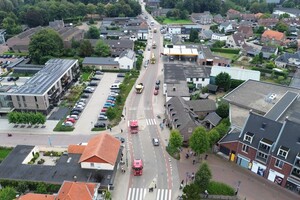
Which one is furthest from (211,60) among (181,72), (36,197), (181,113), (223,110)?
(36,197)

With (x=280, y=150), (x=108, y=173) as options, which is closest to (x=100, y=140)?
(x=108, y=173)

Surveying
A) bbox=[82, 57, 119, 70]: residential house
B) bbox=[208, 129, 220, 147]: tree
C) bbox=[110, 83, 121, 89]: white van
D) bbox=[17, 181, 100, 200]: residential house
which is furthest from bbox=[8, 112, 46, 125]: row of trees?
bbox=[208, 129, 220, 147]: tree

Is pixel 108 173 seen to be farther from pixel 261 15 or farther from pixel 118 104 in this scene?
pixel 261 15

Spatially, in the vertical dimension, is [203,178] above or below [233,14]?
below

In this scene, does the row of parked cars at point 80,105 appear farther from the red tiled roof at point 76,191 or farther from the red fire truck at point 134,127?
the red tiled roof at point 76,191

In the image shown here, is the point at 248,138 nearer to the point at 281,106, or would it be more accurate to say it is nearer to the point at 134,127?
the point at 281,106

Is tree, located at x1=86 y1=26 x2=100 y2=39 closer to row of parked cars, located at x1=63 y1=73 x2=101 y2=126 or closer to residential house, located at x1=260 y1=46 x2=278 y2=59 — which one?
row of parked cars, located at x1=63 y1=73 x2=101 y2=126
